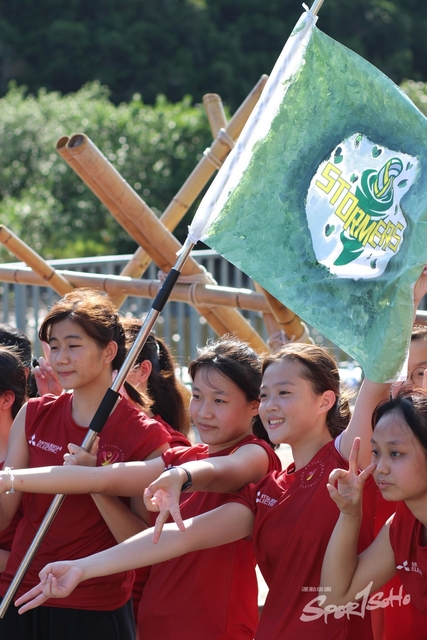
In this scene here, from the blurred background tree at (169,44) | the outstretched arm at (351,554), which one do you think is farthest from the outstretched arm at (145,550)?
the blurred background tree at (169,44)

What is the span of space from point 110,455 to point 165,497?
53cm

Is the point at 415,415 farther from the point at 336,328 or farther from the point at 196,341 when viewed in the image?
the point at 196,341

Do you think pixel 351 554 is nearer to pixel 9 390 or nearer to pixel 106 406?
pixel 106 406

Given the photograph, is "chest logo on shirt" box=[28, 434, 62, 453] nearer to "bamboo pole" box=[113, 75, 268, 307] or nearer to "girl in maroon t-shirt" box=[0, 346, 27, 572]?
"girl in maroon t-shirt" box=[0, 346, 27, 572]

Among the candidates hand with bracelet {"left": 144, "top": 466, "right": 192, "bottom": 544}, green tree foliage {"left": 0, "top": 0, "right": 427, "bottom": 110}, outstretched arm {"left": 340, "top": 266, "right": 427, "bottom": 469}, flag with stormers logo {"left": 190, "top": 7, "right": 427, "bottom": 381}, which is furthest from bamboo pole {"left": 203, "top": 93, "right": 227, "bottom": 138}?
green tree foliage {"left": 0, "top": 0, "right": 427, "bottom": 110}

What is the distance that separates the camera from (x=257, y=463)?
2773 mm

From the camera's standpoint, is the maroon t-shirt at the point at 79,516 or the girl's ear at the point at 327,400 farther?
the maroon t-shirt at the point at 79,516

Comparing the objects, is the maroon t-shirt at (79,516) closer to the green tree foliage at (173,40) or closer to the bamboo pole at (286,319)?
the bamboo pole at (286,319)

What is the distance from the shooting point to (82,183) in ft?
49.1

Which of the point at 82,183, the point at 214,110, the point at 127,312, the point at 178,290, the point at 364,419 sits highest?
the point at 82,183

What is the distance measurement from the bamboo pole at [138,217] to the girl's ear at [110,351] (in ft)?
2.37

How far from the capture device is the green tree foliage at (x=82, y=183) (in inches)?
561

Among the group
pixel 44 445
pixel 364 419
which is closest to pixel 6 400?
pixel 44 445

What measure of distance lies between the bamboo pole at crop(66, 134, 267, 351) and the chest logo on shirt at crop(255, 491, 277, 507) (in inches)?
45.2
